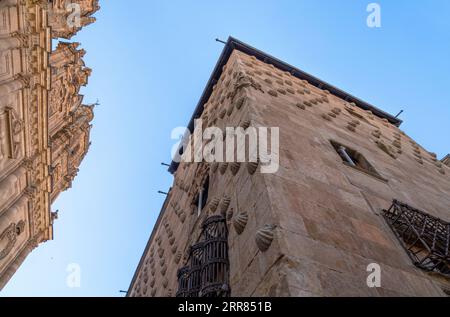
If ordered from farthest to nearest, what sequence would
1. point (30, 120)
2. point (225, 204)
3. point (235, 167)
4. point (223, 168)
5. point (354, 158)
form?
1. point (30, 120)
2. point (354, 158)
3. point (223, 168)
4. point (235, 167)
5. point (225, 204)

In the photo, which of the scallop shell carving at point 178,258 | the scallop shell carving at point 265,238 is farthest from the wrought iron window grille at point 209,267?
the scallop shell carving at point 178,258

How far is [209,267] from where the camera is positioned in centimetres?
404

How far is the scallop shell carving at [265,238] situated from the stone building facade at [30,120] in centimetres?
1934

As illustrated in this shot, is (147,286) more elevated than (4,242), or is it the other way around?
(4,242)

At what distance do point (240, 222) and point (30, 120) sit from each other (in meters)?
22.7

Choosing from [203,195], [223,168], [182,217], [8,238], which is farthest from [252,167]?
[8,238]

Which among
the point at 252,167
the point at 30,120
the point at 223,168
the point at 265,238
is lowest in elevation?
the point at 265,238

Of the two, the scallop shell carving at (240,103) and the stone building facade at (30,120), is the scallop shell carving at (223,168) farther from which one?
the stone building facade at (30,120)

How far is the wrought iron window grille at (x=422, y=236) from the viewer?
3.80 metres

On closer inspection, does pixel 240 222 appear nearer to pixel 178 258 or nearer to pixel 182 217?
pixel 178 258
